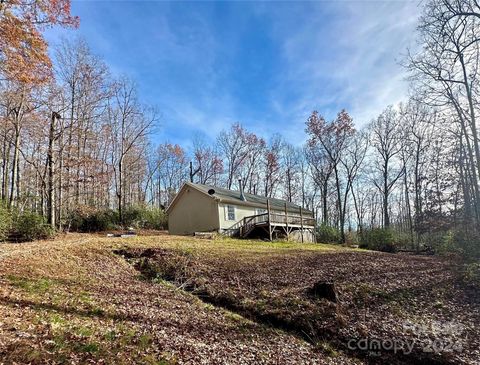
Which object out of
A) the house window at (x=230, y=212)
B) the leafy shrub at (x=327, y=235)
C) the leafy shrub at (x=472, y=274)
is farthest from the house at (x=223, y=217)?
the leafy shrub at (x=472, y=274)

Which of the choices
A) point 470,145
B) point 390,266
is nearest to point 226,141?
point 470,145

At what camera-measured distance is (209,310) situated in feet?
23.5

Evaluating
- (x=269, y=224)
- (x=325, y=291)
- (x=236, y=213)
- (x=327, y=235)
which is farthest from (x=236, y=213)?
(x=325, y=291)

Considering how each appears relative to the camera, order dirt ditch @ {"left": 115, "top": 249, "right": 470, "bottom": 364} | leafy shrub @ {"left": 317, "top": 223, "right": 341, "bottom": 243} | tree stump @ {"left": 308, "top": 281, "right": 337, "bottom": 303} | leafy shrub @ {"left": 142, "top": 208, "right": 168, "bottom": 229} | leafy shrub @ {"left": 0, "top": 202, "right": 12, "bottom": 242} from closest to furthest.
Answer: dirt ditch @ {"left": 115, "top": 249, "right": 470, "bottom": 364}, tree stump @ {"left": 308, "top": 281, "right": 337, "bottom": 303}, leafy shrub @ {"left": 0, "top": 202, "right": 12, "bottom": 242}, leafy shrub @ {"left": 142, "top": 208, "right": 168, "bottom": 229}, leafy shrub @ {"left": 317, "top": 223, "right": 341, "bottom": 243}

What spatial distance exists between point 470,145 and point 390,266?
11.8 metres

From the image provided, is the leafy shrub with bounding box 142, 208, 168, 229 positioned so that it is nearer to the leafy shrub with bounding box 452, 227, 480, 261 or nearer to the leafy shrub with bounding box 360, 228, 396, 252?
the leafy shrub with bounding box 360, 228, 396, 252

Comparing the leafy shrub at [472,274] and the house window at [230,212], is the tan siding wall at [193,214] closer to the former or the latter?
the house window at [230,212]

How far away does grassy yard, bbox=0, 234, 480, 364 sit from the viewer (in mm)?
4504

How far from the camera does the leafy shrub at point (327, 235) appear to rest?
30.2m

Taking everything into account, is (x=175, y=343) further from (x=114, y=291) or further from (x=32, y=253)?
(x=32, y=253)

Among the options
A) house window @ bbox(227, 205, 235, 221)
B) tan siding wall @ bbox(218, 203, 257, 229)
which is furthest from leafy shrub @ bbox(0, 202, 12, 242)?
house window @ bbox(227, 205, 235, 221)

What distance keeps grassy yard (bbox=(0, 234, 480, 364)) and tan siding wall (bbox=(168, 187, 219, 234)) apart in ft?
37.9

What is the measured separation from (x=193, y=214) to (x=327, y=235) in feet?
48.0

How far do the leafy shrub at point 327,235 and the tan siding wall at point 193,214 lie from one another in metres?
13.4
